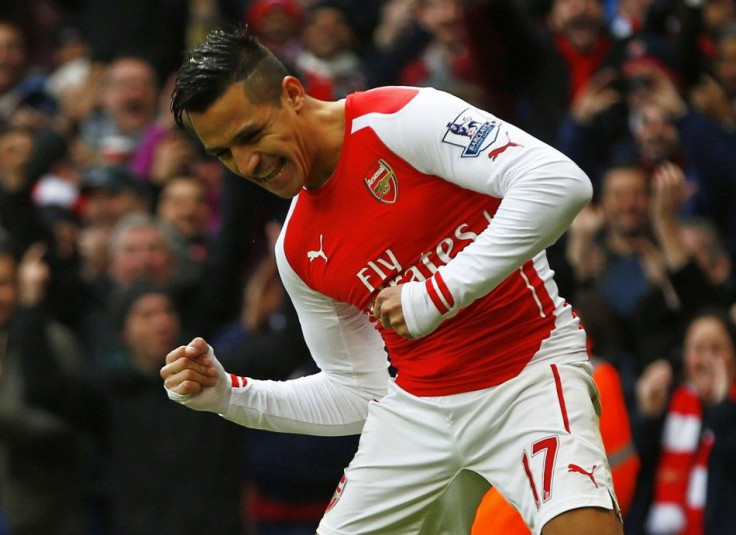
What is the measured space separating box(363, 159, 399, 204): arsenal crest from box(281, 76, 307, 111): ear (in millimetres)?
291

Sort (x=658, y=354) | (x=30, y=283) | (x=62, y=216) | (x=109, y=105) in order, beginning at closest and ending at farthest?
(x=658, y=354), (x=30, y=283), (x=62, y=216), (x=109, y=105)

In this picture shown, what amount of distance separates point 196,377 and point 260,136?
773 millimetres

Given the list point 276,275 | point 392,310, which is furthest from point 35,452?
point 392,310

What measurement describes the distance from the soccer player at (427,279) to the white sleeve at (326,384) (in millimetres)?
29

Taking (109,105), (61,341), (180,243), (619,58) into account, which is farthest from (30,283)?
(619,58)

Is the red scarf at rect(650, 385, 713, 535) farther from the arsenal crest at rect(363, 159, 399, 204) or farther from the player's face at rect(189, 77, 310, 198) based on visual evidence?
the player's face at rect(189, 77, 310, 198)

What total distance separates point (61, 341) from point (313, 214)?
4.05m

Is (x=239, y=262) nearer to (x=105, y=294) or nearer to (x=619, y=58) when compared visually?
(x=105, y=294)

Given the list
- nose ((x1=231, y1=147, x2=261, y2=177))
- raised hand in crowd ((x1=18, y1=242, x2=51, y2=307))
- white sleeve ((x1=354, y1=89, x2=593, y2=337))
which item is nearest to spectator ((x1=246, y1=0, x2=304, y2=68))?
raised hand in crowd ((x1=18, y1=242, x2=51, y2=307))

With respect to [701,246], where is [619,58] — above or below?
above

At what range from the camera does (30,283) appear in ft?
26.9

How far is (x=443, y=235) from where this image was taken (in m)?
4.51

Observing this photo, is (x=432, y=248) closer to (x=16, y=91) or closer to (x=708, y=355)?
(x=708, y=355)

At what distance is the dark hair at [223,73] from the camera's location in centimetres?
441
